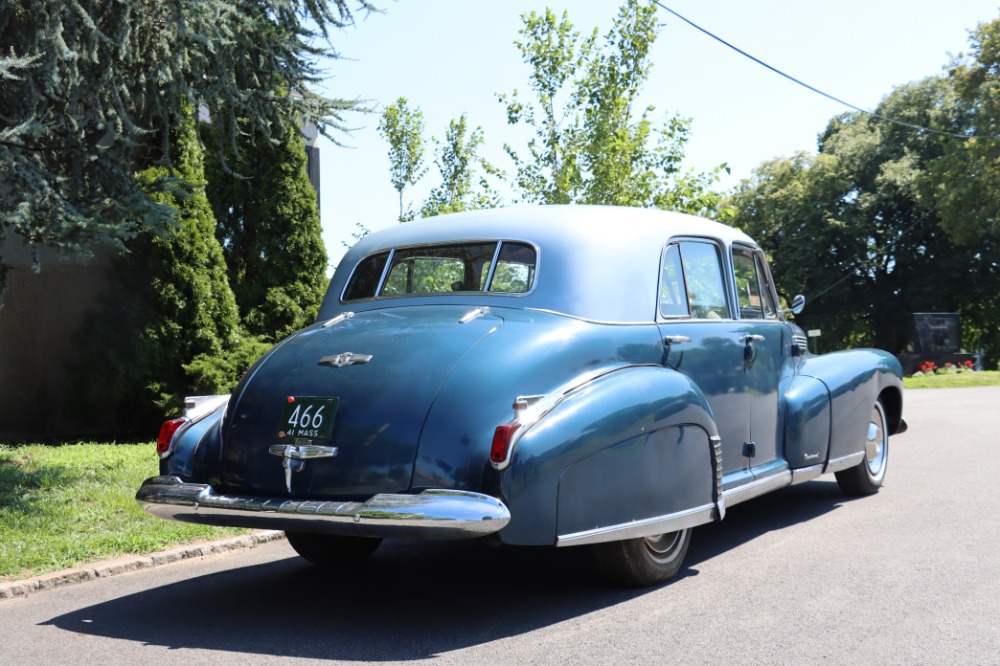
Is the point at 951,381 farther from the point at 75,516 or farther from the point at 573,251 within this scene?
the point at 75,516

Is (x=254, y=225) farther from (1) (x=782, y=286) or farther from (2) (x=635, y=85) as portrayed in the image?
(1) (x=782, y=286)

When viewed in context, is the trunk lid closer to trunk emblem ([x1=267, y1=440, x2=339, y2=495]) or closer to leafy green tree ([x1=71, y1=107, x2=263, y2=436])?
trunk emblem ([x1=267, y1=440, x2=339, y2=495])

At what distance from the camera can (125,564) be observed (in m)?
6.31

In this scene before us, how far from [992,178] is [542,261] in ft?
120

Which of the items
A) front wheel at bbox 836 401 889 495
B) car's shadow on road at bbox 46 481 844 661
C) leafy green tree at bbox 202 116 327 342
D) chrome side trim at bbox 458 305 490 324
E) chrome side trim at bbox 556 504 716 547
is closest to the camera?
car's shadow on road at bbox 46 481 844 661

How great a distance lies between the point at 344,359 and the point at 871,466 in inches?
197

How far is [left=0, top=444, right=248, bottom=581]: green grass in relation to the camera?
251 inches

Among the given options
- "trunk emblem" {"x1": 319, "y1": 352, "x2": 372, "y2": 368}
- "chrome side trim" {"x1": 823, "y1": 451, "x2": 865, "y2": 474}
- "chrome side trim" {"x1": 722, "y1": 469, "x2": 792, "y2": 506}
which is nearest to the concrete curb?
"trunk emblem" {"x1": 319, "y1": 352, "x2": 372, "y2": 368}

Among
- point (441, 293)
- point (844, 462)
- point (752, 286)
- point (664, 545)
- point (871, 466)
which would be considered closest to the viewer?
point (664, 545)

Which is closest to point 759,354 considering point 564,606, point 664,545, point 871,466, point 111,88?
point 664,545

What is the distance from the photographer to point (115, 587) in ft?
19.5

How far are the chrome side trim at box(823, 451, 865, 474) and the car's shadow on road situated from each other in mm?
703

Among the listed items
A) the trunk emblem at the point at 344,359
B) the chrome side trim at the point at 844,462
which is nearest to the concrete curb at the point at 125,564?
the trunk emblem at the point at 344,359

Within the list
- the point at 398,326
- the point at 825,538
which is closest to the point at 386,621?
the point at 398,326
